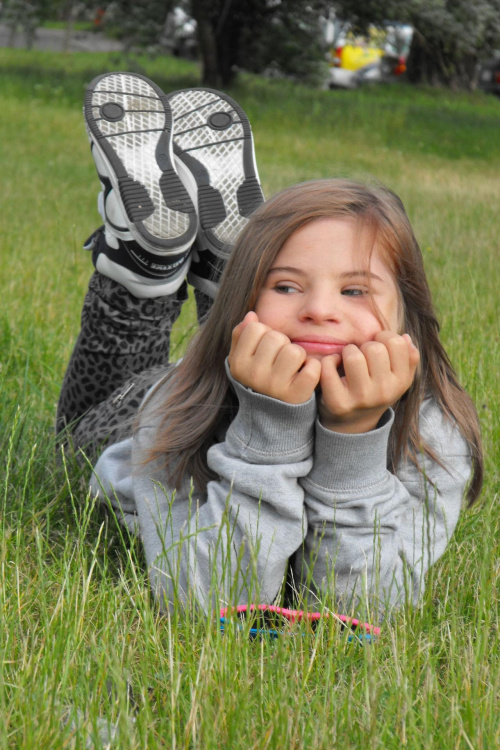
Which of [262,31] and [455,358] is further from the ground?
[455,358]

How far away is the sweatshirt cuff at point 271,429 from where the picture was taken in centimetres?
167

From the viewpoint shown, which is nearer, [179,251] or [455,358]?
[179,251]

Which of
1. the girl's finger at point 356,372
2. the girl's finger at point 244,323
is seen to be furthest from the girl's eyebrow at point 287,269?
the girl's finger at point 356,372

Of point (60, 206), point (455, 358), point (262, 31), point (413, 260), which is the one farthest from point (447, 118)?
point (413, 260)

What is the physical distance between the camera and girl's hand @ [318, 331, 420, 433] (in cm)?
163

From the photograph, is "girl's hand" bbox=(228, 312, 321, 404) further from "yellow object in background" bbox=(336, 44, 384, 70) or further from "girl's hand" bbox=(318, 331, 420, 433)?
"yellow object in background" bbox=(336, 44, 384, 70)

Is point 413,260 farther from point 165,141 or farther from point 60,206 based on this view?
point 60,206

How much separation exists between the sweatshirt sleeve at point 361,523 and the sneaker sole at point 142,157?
875 mm

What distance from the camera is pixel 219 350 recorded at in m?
1.98

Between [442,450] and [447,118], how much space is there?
16.1 m

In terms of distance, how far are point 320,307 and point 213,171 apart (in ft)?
3.26

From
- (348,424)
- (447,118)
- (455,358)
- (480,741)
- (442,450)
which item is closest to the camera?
(480,741)

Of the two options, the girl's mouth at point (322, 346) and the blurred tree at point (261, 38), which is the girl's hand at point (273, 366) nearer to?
the girl's mouth at point (322, 346)

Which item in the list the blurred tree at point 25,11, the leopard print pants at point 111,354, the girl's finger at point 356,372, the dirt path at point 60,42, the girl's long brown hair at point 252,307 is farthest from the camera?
the dirt path at point 60,42
